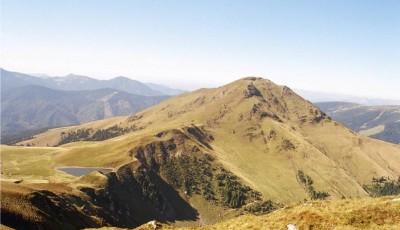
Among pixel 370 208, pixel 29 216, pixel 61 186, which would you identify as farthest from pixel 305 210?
pixel 61 186

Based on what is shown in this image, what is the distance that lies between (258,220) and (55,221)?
264 ft

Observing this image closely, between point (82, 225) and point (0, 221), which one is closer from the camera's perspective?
point (0, 221)

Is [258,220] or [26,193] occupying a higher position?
[258,220]

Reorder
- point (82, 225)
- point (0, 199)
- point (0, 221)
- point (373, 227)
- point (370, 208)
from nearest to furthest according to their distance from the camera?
point (373, 227) < point (370, 208) < point (0, 221) < point (0, 199) < point (82, 225)

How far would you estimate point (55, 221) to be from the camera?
4419 inches

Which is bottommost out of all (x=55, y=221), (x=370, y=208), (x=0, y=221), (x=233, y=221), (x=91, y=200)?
(x=91, y=200)

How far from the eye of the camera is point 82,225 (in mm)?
127375

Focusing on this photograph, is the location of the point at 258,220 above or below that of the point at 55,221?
above

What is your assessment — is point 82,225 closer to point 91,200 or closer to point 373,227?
point 91,200

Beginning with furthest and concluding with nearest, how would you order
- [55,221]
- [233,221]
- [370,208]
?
[55,221] < [233,221] < [370,208]

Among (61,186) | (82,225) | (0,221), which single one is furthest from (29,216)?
(61,186)

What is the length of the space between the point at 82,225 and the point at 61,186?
1765 inches

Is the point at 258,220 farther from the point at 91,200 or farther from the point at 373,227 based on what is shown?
the point at 91,200

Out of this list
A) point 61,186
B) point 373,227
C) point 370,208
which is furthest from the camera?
point 61,186
